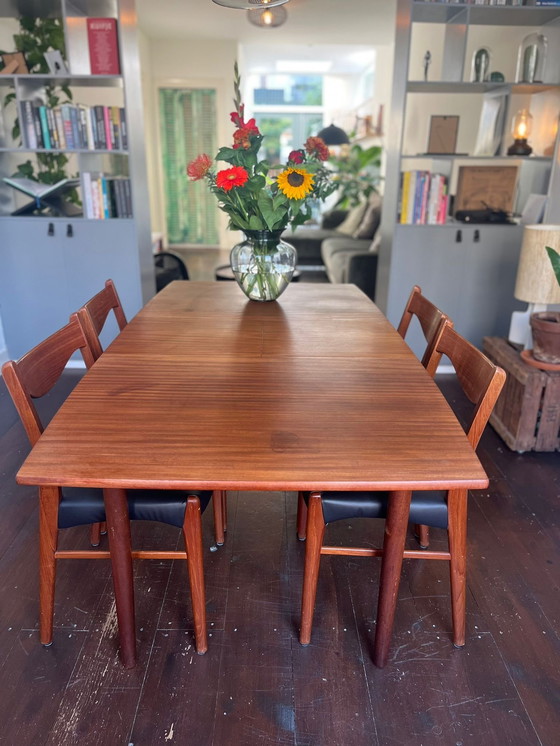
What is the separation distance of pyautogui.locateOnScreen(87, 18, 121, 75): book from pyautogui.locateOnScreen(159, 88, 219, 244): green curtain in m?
4.87

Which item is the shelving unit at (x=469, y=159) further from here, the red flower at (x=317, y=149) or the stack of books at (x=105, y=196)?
the stack of books at (x=105, y=196)

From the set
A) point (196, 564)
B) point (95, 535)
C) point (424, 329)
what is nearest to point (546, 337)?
point (424, 329)

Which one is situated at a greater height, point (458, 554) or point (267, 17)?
point (267, 17)

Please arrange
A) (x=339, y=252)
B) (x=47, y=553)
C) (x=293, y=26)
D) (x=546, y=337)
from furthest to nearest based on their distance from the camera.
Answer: (x=293, y=26), (x=339, y=252), (x=546, y=337), (x=47, y=553)

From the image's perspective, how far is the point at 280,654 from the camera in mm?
1487

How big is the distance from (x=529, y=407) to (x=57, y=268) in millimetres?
2749

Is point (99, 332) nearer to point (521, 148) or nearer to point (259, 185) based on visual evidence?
point (259, 185)

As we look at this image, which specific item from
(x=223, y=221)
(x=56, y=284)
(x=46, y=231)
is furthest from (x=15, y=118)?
(x=223, y=221)

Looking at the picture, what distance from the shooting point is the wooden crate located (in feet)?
8.01

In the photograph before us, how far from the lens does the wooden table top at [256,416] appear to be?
1.01 m

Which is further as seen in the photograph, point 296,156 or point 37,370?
point 296,156

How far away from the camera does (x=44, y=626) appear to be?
1479 mm

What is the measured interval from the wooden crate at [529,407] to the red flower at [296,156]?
53.8 inches

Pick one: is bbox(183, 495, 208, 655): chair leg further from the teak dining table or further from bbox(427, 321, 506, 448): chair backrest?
bbox(427, 321, 506, 448): chair backrest
